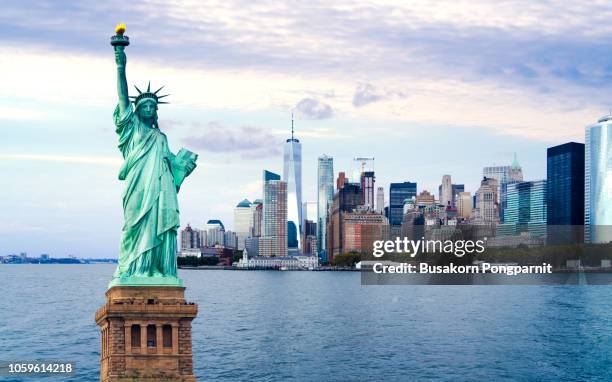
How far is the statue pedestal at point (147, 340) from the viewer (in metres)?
41.2

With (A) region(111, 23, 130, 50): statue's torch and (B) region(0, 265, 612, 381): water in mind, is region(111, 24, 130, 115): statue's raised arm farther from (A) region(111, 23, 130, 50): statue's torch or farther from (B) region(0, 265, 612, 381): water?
(B) region(0, 265, 612, 381): water

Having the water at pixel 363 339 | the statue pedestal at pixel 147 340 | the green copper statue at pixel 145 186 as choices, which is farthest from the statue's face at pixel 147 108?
the water at pixel 363 339

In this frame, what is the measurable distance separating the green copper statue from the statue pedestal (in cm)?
160

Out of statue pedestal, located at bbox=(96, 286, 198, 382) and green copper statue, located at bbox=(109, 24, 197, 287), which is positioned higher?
green copper statue, located at bbox=(109, 24, 197, 287)

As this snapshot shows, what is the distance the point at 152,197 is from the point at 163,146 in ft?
6.51

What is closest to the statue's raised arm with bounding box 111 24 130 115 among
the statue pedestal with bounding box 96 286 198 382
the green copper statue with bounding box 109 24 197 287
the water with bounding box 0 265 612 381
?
the green copper statue with bounding box 109 24 197 287

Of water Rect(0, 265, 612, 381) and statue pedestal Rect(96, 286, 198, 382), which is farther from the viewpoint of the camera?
water Rect(0, 265, 612, 381)

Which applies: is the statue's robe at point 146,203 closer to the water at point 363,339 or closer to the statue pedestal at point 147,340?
the statue pedestal at point 147,340

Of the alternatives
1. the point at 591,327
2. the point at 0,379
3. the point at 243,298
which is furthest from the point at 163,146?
the point at 243,298

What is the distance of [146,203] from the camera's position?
43656mm

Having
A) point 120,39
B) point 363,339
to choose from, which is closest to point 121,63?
point 120,39

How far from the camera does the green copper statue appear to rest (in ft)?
142

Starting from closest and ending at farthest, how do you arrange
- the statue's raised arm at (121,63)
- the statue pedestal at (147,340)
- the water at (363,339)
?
the statue pedestal at (147,340), the statue's raised arm at (121,63), the water at (363,339)

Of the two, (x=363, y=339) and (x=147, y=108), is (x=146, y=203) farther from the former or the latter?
(x=363, y=339)
